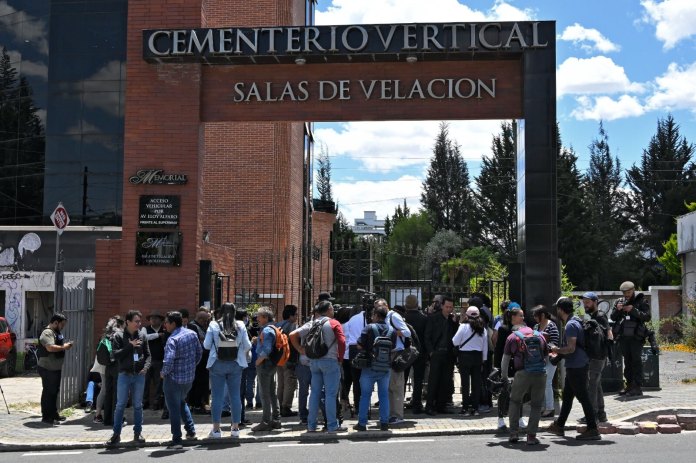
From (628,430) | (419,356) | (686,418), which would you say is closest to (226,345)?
(419,356)

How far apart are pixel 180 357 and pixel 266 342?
1.35m

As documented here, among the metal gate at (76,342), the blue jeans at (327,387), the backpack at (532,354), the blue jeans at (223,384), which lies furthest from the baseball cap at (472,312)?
the metal gate at (76,342)

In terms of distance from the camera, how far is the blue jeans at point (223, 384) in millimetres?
10359

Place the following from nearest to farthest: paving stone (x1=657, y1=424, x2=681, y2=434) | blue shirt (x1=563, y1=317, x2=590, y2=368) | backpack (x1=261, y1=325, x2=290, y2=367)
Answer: blue shirt (x1=563, y1=317, x2=590, y2=368) < paving stone (x1=657, y1=424, x2=681, y2=434) < backpack (x1=261, y1=325, x2=290, y2=367)

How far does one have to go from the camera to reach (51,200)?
30766mm

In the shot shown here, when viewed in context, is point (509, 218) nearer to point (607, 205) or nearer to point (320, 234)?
point (607, 205)

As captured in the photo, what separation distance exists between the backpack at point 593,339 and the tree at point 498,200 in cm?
4119

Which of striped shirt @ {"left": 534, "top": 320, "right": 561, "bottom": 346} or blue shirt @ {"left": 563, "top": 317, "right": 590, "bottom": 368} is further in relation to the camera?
striped shirt @ {"left": 534, "top": 320, "right": 561, "bottom": 346}

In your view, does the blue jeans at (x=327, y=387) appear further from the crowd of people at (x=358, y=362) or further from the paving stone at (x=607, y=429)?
the paving stone at (x=607, y=429)

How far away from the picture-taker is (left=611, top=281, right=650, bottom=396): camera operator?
1280 centimetres

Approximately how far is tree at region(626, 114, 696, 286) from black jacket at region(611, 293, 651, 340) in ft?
139

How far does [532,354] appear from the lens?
31.9ft

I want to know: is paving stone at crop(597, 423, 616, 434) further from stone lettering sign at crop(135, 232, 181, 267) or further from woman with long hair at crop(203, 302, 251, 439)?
stone lettering sign at crop(135, 232, 181, 267)

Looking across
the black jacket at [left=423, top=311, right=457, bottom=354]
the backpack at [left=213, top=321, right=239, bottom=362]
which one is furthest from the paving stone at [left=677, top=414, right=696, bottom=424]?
the backpack at [left=213, top=321, right=239, bottom=362]
